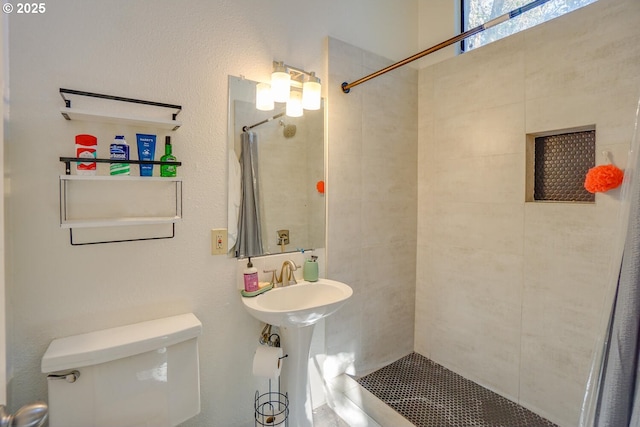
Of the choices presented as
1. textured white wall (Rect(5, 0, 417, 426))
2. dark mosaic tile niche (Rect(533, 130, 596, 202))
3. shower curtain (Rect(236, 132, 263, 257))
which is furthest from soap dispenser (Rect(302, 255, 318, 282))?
dark mosaic tile niche (Rect(533, 130, 596, 202))

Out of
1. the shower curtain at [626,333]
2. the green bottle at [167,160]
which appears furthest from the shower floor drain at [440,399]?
the green bottle at [167,160]

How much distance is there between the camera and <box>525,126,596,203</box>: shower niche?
1687 mm

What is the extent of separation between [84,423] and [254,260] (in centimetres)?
90

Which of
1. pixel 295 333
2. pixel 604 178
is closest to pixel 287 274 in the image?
pixel 295 333

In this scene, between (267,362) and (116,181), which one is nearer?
(116,181)

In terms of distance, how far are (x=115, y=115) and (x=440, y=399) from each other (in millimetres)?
2315

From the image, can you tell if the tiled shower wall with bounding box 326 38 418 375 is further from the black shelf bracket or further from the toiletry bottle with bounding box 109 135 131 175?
the toiletry bottle with bounding box 109 135 131 175

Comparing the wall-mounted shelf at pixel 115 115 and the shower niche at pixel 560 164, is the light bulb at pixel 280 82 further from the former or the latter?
the shower niche at pixel 560 164

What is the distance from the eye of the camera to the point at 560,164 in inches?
71.0

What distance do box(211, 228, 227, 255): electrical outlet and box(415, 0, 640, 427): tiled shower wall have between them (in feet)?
5.15

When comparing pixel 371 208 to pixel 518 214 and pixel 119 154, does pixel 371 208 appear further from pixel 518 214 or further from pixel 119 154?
pixel 119 154

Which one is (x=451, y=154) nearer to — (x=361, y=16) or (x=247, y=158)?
(x=361, y=16)

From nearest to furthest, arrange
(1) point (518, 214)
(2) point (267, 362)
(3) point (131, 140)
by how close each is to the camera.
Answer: (3) point (131, 140)
(2) point (267, 362)
(1) point (518, 214)

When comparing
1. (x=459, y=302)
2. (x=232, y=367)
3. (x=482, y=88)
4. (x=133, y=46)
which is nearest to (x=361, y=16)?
(x=482, y=88)
